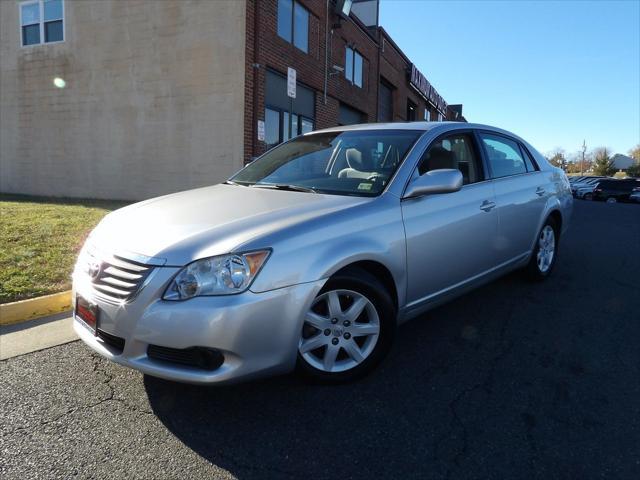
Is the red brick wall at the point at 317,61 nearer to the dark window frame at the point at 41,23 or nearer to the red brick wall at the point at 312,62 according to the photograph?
the red brick wall at the point at 312,62

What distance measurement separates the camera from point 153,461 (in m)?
2.12

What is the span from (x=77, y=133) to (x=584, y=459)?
46.9 feet

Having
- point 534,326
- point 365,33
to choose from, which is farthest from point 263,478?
point 365,33

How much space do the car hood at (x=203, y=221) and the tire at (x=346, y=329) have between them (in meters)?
0.45

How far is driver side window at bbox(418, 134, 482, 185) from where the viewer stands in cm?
346

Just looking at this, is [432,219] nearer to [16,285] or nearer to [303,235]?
[303,235]

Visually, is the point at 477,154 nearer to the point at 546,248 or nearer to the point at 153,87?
the point at 546,248

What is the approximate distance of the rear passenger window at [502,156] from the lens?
4.14 metres

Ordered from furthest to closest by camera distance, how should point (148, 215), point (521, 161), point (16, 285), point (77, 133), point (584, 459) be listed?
point (77, 133)
point (521, 161)
point (16, 285)
point (148, 215)
point (584, 459)

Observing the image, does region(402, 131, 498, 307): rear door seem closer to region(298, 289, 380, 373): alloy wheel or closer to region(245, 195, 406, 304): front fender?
region(245, 195, 406, 304): front fender

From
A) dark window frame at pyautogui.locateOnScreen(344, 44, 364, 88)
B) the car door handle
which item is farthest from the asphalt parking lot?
dark window frame at pyautogui.locateOnScreen(344, 44, 364, 88)

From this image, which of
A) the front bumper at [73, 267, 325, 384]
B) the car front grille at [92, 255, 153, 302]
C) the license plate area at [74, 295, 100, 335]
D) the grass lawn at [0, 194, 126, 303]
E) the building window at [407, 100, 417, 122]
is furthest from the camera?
the building window at [407, 100, 417, 122]

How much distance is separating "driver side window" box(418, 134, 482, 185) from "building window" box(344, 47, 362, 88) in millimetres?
13582

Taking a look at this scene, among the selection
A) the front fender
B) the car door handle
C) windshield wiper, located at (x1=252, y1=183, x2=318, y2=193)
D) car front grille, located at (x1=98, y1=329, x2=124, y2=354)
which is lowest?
car front grille, located at (x1=98, y1=329, x2=124, y2=354)
